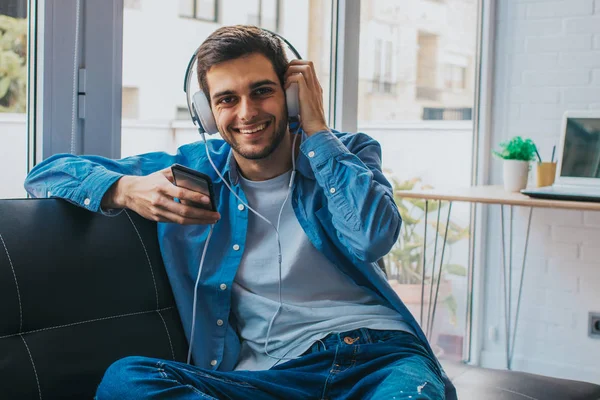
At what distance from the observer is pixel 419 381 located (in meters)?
1.42

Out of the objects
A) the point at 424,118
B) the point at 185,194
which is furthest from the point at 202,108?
the point at 424,118

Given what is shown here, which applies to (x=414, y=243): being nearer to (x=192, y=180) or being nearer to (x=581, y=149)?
(x=581, y=149)

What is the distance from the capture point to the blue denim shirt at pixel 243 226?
5.31ft

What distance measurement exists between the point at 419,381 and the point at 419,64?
194cm

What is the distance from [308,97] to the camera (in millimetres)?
1752

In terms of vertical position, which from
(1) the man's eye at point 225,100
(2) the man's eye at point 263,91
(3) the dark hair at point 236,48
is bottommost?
(1) the man's eye at point 225,100

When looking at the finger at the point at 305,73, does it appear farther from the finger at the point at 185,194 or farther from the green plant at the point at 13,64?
the green plant at the point at 13,64

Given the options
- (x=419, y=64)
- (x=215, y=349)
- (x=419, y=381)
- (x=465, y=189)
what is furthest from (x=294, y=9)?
(x=419, y=381)

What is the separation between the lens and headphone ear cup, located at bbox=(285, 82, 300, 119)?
5.75 feet

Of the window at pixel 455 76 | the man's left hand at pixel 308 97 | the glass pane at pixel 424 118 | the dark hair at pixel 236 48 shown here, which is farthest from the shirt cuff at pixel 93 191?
the window at pixel 455 76

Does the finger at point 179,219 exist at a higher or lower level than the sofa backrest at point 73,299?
higher

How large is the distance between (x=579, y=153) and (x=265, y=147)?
165 cm

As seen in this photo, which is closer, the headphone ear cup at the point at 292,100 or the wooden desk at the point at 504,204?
the headphone ear cup at the point at 292,100

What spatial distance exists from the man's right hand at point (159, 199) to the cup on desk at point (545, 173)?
179cm
